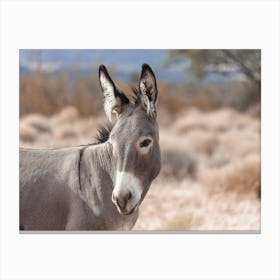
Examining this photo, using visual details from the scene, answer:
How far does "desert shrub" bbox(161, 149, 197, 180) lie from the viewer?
5.37 meters

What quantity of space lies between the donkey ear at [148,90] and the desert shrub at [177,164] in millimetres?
1398

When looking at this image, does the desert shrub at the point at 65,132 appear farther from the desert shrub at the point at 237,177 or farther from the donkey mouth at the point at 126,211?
the donkey mouth at the point at 126,211

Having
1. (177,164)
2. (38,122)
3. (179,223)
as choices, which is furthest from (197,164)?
(38,122)

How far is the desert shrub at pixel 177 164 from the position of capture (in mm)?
5371

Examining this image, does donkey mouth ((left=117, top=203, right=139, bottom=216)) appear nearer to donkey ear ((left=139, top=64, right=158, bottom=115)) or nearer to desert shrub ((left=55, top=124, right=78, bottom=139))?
donkey ear ((left=139, top=64, right=158, bottom=115))

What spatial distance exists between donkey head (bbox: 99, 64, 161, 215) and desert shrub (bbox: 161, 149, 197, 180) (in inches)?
55.1

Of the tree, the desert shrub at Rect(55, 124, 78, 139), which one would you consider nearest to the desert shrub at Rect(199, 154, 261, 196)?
the tree

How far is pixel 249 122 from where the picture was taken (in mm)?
5062
